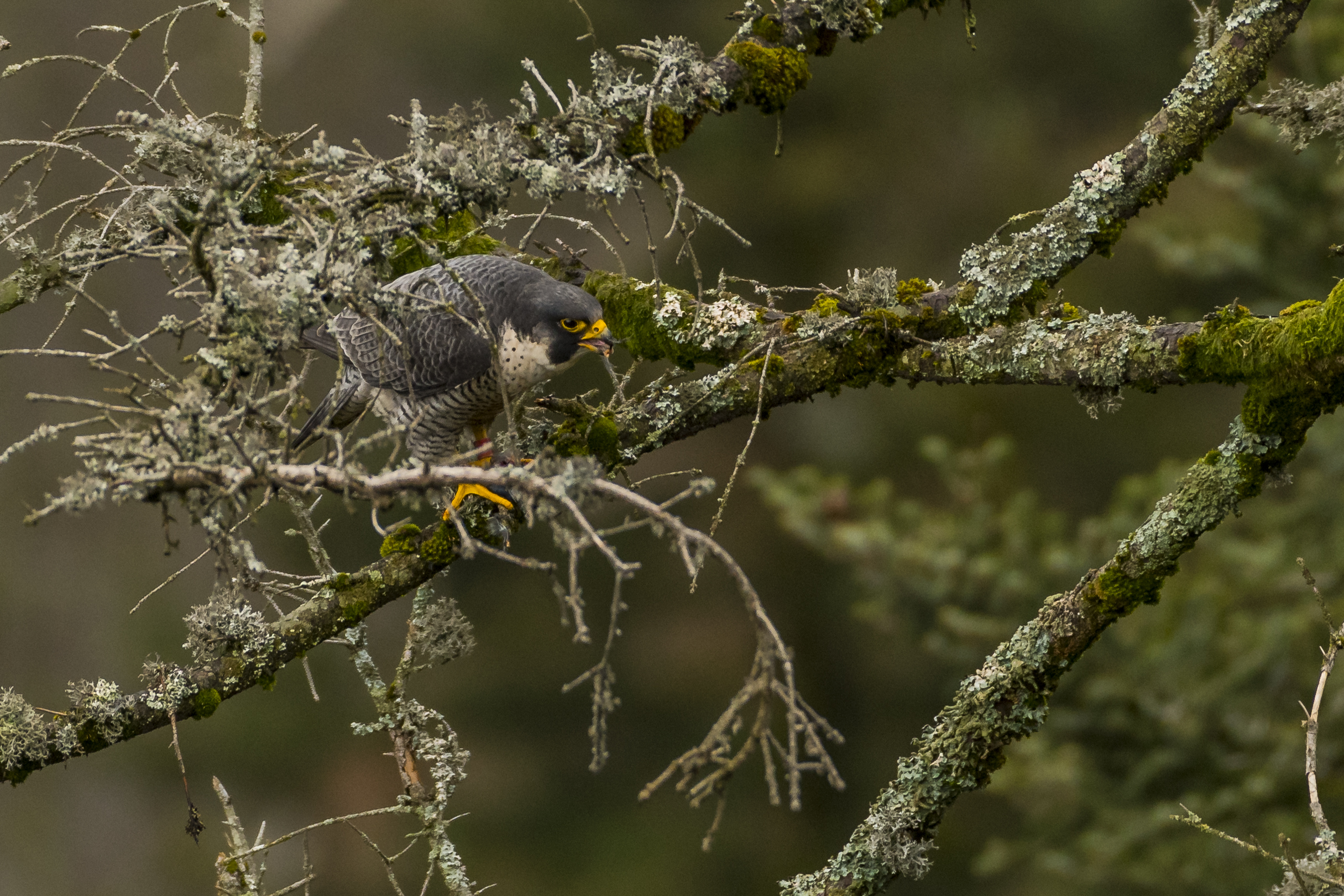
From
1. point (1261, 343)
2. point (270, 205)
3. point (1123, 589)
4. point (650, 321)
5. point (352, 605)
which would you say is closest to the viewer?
point (1261, 343)

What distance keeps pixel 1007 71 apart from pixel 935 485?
9.30 feet

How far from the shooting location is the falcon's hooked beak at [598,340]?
2.41m

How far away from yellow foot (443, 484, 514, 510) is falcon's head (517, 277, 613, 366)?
12.0 inches

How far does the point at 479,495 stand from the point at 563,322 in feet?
1.34

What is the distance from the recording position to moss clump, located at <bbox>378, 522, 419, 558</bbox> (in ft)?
7.72

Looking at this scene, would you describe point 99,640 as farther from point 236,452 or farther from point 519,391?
point 236,452

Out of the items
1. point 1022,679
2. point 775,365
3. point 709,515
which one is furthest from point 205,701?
point 709,515

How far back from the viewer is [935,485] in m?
8.00

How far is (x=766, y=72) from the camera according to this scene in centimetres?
268

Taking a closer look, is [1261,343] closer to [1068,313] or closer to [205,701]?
[1068,313]

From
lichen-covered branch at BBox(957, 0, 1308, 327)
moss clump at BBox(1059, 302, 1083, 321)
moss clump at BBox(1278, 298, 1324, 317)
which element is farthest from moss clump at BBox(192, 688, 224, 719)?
moss clump at BBox(1278, 298, 1324, 317)

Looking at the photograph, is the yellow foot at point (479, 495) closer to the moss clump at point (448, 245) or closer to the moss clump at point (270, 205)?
the moss clump at point (448, 245)

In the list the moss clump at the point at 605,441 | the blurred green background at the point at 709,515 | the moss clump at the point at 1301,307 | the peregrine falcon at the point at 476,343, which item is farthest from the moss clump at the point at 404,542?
the blurred green background at the point at 709,515

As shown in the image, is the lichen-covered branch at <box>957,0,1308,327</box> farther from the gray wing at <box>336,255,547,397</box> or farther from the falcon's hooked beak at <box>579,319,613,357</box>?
the gray wing at <box>336,255,547,397</box>
